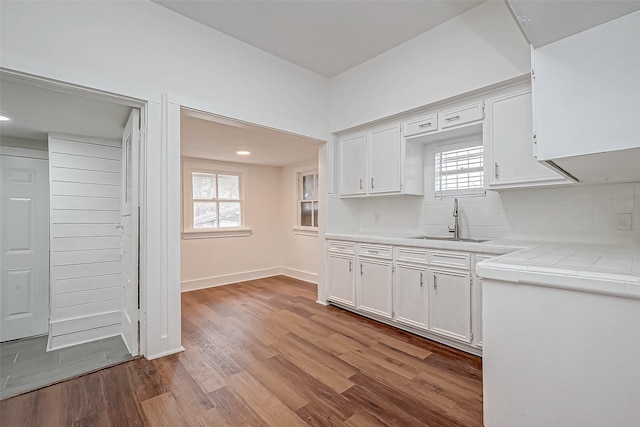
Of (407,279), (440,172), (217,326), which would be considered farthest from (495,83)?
(217,326)

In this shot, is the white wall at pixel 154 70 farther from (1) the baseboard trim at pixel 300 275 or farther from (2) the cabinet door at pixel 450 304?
(1) the baseboard trim at pixel 300 275

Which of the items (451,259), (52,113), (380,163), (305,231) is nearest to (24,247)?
(52,113)

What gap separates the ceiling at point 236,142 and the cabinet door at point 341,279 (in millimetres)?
1565

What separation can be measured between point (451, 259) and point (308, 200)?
327 cm

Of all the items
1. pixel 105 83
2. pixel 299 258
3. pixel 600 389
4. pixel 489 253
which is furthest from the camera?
pixel 299 258

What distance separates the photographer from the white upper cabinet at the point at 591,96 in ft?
3.71

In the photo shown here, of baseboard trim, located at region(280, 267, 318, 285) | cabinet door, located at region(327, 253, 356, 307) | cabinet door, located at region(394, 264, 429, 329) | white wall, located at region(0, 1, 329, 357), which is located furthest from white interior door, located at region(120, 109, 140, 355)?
baseboard trim, located at region(280, 267, 318, 285)

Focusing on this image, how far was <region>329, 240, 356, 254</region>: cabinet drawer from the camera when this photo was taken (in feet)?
11.2

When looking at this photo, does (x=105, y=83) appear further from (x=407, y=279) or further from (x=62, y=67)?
(x=407, y=279)

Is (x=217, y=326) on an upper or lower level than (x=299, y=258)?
lower

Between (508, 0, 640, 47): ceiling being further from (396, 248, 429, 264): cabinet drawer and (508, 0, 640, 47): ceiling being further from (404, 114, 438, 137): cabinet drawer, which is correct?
(396, 248, 429, 264): cabinet drawer

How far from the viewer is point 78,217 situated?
303 cm

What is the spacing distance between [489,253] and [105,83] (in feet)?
10.4

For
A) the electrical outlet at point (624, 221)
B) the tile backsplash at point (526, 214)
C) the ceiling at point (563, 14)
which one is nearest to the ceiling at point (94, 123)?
the tile backsplash at point (526, 214)
